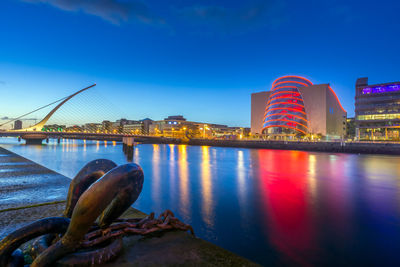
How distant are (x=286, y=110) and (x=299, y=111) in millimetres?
4119

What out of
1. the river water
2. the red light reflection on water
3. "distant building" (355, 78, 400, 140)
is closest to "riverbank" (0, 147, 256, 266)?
the river water

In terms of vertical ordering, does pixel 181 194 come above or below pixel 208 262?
below

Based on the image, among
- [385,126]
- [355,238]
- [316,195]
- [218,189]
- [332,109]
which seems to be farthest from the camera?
[332,109]

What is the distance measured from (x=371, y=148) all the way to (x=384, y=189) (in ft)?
114

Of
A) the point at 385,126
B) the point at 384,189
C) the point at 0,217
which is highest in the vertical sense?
the point at 385,126

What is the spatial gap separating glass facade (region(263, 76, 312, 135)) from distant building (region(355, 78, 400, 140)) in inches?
608

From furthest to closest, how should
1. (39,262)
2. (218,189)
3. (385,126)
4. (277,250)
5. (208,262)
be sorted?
(385,126) < (218,189) < (277,250) < (208,262) < (39,262)

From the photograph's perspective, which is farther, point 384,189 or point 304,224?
point 384,189


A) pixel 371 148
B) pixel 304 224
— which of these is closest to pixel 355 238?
pixel 304 224

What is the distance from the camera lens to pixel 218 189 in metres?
12.6

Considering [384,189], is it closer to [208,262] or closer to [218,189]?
[218,189]

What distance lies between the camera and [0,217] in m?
3.87

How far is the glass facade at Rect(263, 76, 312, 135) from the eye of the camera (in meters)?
75.6

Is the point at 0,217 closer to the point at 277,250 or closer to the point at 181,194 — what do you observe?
the point at 277,250
